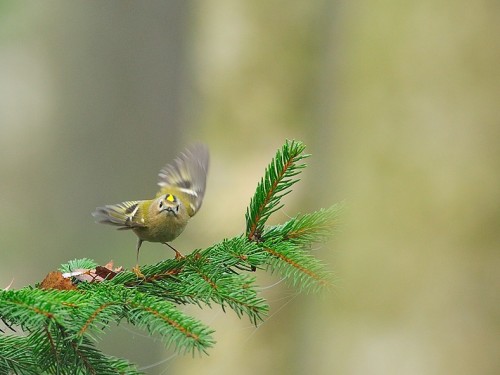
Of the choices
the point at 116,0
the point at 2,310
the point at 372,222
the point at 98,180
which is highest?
the point at 116,0

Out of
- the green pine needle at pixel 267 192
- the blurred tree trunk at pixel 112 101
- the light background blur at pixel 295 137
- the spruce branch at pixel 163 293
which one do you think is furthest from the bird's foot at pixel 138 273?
the blurred tree trunk at pixel 112 101

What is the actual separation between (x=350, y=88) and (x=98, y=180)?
2.50 meters

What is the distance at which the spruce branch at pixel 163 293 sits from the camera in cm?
93

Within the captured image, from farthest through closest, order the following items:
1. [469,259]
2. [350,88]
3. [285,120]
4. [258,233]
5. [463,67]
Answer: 1. [285,120]
2. [350,88]
3. [463,67]
4. [469,259]
5. [258,233]

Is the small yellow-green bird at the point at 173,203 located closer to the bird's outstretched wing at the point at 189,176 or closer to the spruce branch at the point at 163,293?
the bird's outstretched wing at the point at 189,176

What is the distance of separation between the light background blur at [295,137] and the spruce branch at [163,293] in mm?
103

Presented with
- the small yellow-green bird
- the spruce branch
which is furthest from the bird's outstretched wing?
the spruce branch

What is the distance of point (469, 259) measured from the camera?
4.62ft

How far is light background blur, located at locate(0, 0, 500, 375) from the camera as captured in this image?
1438 millimetres

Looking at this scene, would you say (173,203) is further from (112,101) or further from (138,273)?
(112,101)

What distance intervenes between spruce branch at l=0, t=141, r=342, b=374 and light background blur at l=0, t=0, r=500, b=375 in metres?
0.10

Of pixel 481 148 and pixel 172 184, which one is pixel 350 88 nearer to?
pixel 481 148

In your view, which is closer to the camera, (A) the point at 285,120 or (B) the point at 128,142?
(A) the point at 285,120

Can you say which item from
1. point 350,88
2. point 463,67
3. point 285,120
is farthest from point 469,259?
point 285,120
